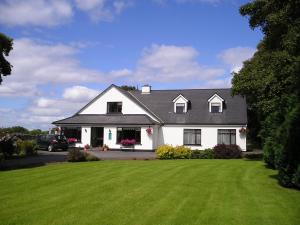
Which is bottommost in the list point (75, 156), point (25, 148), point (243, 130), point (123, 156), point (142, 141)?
point (123, 156)

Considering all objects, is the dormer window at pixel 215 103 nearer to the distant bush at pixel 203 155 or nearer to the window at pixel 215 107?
the window at pixel 215 107

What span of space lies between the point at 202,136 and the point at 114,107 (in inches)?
458

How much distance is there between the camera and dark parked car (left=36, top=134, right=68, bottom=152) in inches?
1528

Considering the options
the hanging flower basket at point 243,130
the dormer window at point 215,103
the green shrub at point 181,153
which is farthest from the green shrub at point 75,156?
the dormer window at point 215,103

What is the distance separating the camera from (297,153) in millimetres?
13180

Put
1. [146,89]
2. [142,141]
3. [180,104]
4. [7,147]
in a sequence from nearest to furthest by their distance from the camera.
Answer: [7,147] → [142,141] → [180,104] → [146,89]

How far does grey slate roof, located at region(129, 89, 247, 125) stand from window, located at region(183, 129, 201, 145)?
1.05 metres

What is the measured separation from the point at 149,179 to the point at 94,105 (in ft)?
101

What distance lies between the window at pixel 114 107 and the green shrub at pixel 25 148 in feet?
48.0

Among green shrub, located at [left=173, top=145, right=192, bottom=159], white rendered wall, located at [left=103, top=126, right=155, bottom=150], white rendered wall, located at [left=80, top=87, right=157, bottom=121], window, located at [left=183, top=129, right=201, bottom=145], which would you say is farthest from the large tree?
white rendered wall, located at [left=80, top=87, right=157, bottom=121]

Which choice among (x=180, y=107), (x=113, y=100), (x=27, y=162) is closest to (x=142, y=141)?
(x=180, y=107)

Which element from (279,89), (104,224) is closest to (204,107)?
(279,89)

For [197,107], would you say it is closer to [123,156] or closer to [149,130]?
[149,130]

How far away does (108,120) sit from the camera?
1697 inches
